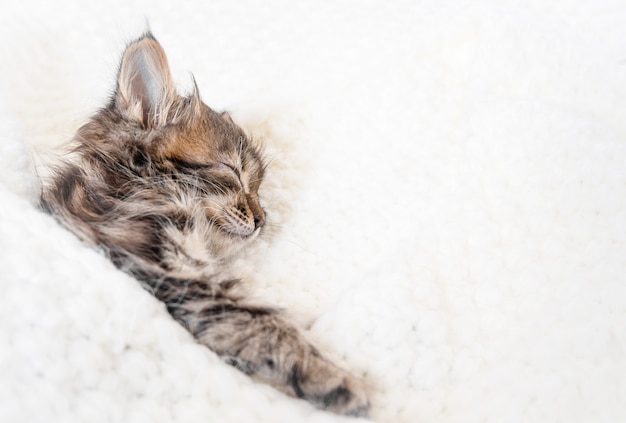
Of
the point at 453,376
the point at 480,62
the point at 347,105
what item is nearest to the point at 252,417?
the point at 453,376

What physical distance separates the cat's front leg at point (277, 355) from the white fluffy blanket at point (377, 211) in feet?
0.14

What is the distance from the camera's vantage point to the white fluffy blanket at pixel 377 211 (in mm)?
987

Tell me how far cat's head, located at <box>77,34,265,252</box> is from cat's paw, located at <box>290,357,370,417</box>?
403mm

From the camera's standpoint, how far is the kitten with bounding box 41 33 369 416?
3.52 ft

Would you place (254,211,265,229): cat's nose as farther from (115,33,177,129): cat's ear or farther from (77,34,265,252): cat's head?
(115,33,177,129): cat's ear

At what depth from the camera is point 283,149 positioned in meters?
1.72

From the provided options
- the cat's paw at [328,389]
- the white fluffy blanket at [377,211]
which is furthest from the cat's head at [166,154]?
the cat's paw at [328,389]

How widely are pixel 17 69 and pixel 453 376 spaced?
1.49m

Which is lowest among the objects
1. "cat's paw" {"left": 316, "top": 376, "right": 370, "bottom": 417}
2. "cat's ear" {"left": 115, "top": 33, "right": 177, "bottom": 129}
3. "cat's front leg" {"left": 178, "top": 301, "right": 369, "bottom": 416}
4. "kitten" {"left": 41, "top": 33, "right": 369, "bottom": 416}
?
"cat's paw" {"left": 316, "top": 376, "right": 370, "bottom": 417}

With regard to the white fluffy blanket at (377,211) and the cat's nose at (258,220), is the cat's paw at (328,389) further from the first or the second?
the cat's nose at (258,220)

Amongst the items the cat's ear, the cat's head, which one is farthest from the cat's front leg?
the cat's ear

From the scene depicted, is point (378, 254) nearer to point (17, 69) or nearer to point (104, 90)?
point (104, 90)

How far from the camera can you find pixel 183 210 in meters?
1.26

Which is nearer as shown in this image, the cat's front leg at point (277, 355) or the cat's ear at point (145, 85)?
the cat's front leg at point (277, 355)
